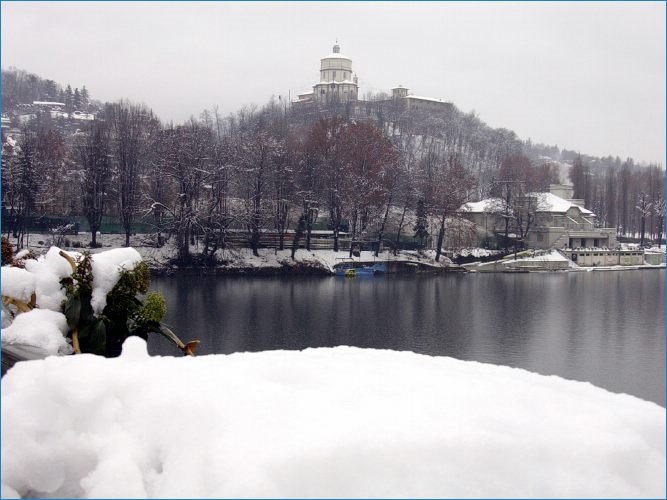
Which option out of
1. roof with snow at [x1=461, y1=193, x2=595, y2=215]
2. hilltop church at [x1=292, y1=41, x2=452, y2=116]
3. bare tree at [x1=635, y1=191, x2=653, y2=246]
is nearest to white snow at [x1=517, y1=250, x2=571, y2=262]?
roof with snow at [x1=461, y1=193, x2=595, y2=215]

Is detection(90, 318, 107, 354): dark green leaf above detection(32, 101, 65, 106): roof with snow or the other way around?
the other way around

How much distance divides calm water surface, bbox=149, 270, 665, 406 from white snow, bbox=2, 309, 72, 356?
28.0 ft

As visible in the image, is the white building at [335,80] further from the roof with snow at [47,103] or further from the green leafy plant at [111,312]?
the green leafy plant at [111,312]

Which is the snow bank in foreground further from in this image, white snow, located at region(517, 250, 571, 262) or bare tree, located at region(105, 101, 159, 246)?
white snow, located at region(517, 250, 571, 262)

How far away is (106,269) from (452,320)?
13.8m

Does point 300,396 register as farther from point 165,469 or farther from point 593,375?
point 593,375

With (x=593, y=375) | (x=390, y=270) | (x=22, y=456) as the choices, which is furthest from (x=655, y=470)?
(x=390, y=270)

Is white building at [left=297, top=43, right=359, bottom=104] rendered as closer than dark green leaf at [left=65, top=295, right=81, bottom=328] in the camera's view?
No

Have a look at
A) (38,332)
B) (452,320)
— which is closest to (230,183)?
(452,320)

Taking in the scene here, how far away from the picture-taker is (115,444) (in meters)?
2.52

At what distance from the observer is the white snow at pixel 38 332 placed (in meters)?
4.13

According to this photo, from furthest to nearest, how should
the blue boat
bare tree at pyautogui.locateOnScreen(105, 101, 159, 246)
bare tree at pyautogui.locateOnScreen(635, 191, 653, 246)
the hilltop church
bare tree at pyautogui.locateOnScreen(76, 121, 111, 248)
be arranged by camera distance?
the hilltop church, bare tree at pyautogui.locateOnScreen(635, 191, 653, 246), bare tree at pyautogui.locateOnScreen(105, 101, 159, 246), the blue boat, bare tree at pyautogui.locateOnScreen(76, 121, 111, 248)

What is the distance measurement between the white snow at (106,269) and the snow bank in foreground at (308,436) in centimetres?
223

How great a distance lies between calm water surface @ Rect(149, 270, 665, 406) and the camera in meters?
13.2
